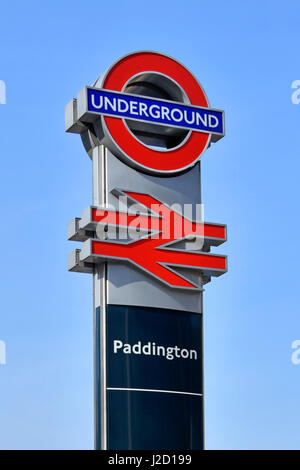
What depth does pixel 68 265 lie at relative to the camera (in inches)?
974

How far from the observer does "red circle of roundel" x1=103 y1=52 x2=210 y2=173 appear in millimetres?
25109

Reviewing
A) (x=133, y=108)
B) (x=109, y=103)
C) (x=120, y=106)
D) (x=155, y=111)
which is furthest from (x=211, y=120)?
(x=109, y=103)

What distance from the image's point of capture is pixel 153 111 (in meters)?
25.7

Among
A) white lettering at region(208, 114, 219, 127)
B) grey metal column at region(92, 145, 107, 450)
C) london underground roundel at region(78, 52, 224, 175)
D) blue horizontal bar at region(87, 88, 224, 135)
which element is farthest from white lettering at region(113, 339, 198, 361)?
white lettering at region(208, 114, 219, 127)

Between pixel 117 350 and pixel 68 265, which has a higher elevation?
pixel 68 265

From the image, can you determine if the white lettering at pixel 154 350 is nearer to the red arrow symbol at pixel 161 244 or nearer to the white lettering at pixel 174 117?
the red arrow symbol at pixel 161 244

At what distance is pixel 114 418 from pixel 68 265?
3.60 m

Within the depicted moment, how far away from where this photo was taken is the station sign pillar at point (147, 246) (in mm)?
23453

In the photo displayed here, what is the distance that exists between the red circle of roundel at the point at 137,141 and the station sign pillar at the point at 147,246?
0.09 feet

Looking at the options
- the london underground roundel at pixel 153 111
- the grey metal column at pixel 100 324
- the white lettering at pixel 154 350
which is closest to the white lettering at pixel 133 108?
the london underground roundel at pixel 153 111

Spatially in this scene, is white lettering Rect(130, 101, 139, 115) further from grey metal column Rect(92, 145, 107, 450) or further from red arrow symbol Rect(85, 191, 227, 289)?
red arrow symbol Rect(85, 191, 227, 289)
